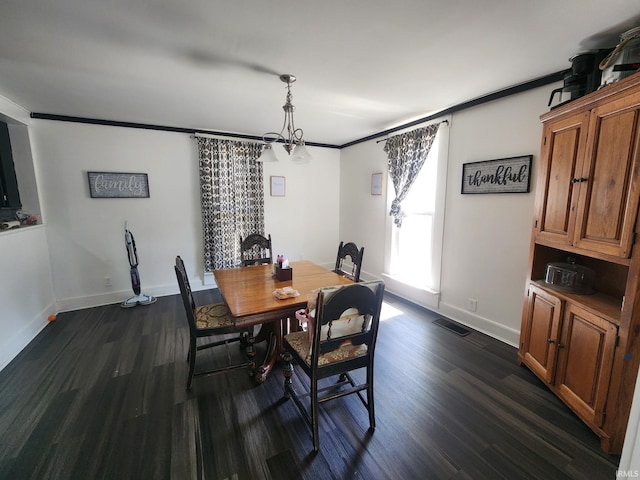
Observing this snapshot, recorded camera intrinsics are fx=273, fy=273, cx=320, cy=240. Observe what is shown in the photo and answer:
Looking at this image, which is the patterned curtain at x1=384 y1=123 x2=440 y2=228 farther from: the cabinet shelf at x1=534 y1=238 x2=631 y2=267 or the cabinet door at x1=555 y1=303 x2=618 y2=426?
the cabinet door at x1=555 y1=303 x2=618 y2=426

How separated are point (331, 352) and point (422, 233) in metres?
2.56

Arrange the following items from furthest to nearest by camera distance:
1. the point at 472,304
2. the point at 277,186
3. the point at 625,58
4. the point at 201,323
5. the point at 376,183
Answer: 1. the point at 277,186
2. the point at 376,183
3. the point at 472,304
4. the point at 201,323
5. the point at 625,58

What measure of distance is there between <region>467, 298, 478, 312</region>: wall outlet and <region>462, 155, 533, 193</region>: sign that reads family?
123 centimetres

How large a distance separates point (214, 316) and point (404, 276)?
9.26 ft

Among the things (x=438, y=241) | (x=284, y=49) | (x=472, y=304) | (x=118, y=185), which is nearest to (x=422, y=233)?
(x=438, y=241)

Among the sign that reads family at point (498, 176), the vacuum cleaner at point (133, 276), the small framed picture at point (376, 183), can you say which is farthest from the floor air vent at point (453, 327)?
the vacuum cleaner at point (133, 276)

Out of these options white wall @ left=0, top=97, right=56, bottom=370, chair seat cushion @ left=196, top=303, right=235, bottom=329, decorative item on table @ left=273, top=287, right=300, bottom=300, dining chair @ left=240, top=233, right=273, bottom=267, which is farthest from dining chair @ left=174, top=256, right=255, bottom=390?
white wall @ left=0, top=97, right=56, bottom=370

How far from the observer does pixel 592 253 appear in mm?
1724

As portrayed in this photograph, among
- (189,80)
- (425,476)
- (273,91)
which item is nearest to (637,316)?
(425,476)

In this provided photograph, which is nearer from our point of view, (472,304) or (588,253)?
(588,253)

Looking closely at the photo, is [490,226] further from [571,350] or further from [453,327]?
[571,350]

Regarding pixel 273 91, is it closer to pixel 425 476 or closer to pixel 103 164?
pixel 103 164

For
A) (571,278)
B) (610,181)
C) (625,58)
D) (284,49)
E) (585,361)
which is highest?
(284,49)

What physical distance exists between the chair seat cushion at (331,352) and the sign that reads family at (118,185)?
10.8 feet
